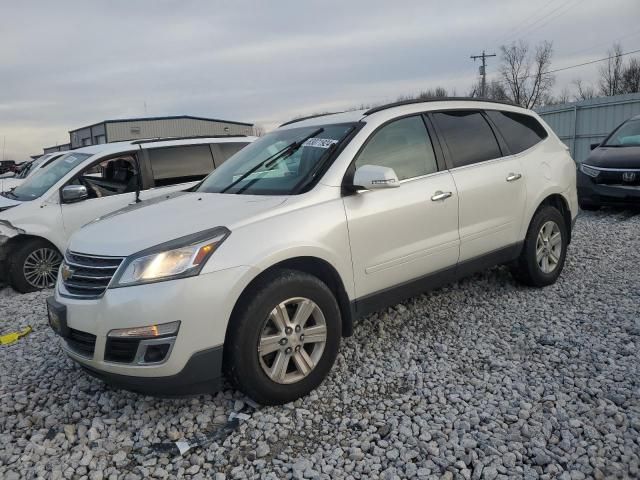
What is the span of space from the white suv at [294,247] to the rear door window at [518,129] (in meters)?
0.03

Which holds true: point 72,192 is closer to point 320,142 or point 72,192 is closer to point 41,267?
point 41,267

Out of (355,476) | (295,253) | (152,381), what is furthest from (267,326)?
(355,476)

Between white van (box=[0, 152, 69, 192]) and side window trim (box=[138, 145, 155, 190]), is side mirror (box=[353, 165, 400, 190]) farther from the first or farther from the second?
white van (box=[0, 152, 69, 192])

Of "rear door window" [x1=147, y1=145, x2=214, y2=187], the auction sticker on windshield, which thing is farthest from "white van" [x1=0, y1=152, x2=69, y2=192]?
the auction sticker on windshield

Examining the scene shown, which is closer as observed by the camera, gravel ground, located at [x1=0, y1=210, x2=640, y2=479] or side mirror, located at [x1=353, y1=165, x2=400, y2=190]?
gravel ground, located at [x1=0, y1=210, x2=640, y2=479]

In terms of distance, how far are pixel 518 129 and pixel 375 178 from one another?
90.1 inches

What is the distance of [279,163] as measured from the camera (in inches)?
149

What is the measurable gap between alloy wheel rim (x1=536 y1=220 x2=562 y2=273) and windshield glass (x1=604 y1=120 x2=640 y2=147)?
16.0 feet

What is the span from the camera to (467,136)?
14.0ft

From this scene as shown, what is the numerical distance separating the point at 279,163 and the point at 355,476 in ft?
7.20

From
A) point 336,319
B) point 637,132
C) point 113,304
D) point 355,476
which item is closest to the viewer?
point 355,476

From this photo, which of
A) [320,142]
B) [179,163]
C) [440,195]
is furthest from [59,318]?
[179,163]

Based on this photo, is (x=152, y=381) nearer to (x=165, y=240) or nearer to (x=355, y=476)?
(x=165, y=240)

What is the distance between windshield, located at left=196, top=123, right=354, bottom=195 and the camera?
11.4ft
